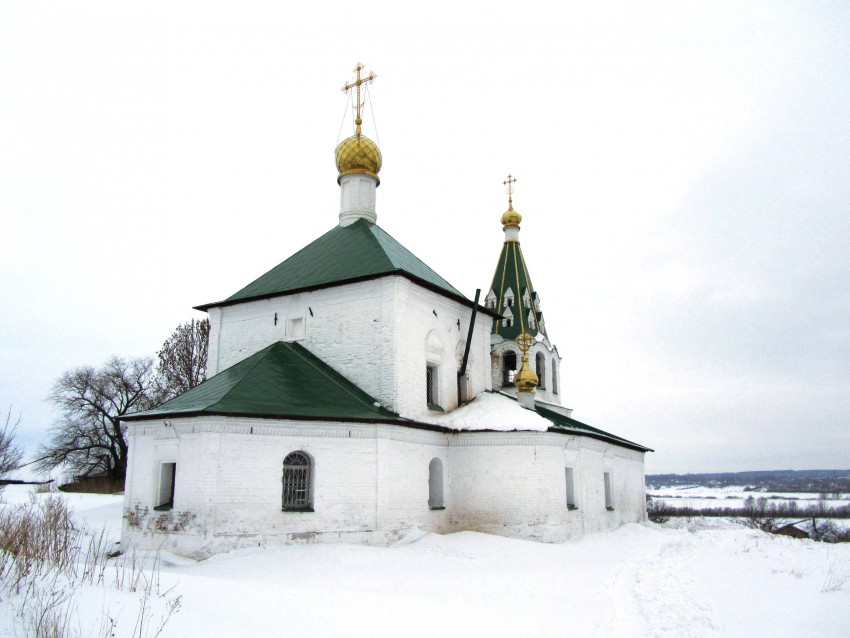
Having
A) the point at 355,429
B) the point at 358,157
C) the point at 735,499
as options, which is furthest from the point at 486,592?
the point at 735,499

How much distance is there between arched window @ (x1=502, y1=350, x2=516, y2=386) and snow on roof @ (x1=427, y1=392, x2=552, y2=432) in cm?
653

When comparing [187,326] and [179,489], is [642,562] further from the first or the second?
[187,326]

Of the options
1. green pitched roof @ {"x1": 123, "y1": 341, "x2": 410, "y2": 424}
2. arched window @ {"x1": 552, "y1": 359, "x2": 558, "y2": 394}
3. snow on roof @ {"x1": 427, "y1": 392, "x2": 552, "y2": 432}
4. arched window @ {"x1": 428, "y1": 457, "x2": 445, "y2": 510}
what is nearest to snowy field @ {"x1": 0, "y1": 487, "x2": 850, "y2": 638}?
arched window @ {"x1": 428, "y1": 457, "x2": 445, "y2": 510}

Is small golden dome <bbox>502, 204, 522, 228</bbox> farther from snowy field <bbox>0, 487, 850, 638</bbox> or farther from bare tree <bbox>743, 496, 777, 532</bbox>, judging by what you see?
bare tree <bbox>743, 496, 777, 532</bbox>

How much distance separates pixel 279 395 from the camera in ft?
45.1

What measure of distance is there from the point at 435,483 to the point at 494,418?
7.11 ft

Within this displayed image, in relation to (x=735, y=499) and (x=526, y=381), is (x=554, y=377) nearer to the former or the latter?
(x=526, y=381)

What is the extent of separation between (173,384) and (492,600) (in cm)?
2603

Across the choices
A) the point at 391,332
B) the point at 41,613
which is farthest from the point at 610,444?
the point at 41,613

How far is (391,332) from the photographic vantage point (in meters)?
15.7

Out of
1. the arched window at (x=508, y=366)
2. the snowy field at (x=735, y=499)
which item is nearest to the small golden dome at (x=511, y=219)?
the arched window at (x=508, y=366)

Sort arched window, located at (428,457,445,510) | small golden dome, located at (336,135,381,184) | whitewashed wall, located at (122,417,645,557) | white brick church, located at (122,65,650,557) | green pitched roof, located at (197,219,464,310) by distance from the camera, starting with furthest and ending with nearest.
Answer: small golden dome, located at (336,135,381,184), green pitched roof, located at (197,219,464,310), arched window, located at (428,457,445,510), white brick church, located at (122,65,650,557), whitewashed wall, located at (122,417,645,557)

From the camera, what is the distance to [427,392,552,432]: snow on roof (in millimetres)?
16297

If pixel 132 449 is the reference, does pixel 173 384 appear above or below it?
above
